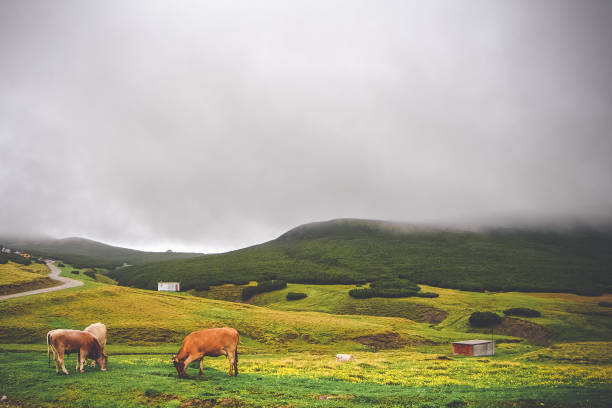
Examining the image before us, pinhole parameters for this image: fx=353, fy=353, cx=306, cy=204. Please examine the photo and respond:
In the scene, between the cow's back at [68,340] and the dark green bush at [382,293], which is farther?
the dark green bush at [382,293]

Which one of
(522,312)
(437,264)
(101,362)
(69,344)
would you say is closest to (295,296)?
(522,312)

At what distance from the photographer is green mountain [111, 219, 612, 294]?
11725 cm

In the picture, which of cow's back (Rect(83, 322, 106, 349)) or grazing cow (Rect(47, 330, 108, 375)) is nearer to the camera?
grazing cow (Rect(47, 330, 108, 375))

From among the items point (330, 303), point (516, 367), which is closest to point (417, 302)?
point (330, 303)

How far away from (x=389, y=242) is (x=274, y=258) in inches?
2502

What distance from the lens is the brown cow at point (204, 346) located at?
20.3 m

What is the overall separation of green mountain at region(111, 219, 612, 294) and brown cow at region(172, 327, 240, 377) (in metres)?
95.6

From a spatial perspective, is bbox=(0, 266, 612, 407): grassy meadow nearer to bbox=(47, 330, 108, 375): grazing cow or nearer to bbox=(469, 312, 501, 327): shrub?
bbox=(47, 330, 108, 375): grazing cow

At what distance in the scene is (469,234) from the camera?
199500 mm

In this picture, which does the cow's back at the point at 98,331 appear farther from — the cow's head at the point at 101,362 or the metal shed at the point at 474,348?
the metal shed at the point at 474,348

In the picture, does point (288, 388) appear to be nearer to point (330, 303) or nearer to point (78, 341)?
point (78, 341)

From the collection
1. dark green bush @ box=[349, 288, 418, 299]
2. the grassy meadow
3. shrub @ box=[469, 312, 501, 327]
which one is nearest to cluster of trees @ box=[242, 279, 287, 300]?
the grassy meadow

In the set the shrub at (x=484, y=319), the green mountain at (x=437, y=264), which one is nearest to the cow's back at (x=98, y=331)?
the shrub at (x=484, y=319)

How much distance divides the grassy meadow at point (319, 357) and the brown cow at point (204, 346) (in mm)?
969
